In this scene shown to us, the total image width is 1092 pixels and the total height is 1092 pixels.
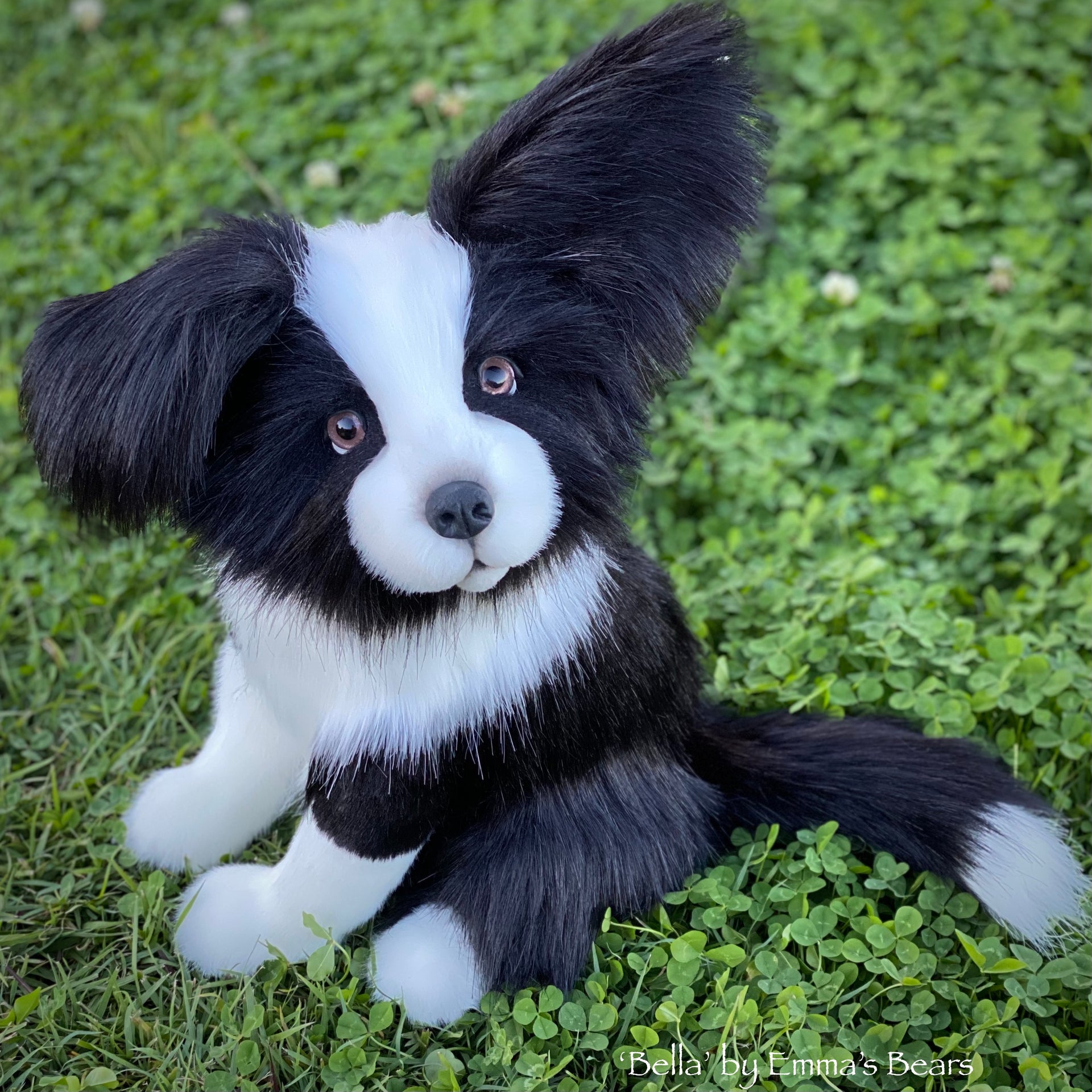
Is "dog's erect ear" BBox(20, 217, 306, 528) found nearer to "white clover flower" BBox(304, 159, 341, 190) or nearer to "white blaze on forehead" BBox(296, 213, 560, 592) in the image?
"white blaze on forehead" BBox(296, 213, 560, 592)

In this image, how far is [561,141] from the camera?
1.33 meters

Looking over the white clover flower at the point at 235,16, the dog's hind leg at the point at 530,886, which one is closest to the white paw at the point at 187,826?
the dog's hind leg at the point at 530,886

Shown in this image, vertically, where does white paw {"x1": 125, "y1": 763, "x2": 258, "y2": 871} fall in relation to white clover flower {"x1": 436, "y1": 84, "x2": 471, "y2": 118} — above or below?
below

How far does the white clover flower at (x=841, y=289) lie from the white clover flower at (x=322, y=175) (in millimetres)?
1262

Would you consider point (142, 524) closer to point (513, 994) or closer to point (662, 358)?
point (662, 358)

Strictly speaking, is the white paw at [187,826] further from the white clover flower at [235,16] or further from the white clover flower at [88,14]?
the white clover flower at [88,14]

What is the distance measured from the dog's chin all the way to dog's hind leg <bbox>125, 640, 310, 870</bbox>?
0.50m

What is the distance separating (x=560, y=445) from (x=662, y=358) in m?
0.19

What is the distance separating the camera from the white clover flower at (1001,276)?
2.72m

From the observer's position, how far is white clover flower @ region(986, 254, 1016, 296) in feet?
8.92

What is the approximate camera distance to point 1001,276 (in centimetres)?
272

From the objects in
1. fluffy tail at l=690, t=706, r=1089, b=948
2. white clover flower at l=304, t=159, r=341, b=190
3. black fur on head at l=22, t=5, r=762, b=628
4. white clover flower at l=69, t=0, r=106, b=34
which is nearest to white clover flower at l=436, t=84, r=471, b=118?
white clover flower at l=304, t=159, r=341, b=190

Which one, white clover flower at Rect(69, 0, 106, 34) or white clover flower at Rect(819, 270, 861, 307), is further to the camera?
white clover flower at Rect(69, 0, 106, 34)

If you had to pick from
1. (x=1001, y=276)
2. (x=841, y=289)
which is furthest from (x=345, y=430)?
(x=1001, y=276)
